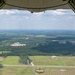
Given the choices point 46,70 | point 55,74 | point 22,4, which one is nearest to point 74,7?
point 22,4

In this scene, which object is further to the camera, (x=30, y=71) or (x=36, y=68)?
(x=36, y=68)

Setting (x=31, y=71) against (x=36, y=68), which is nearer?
(x=31, y=71)

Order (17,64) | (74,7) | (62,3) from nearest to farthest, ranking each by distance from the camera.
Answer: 1. (74,7)
2. (62,3)
3. (17,64)

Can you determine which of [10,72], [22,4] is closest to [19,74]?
[10,72]

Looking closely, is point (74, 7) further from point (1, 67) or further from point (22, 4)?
point (1, 67)

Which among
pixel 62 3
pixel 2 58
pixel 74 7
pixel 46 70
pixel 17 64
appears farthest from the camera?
pixel 2 58

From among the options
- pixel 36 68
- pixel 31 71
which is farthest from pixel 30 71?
pixel 36 68

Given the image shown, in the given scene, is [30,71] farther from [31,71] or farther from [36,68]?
[36,68]

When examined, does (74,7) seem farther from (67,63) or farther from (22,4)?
(67,63)

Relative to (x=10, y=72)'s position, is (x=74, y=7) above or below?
above

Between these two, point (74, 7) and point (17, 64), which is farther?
point (17, 64)
